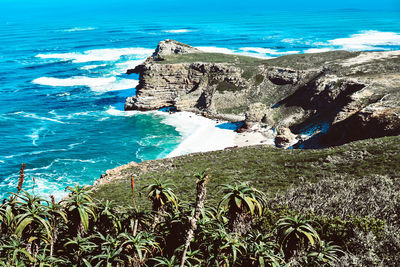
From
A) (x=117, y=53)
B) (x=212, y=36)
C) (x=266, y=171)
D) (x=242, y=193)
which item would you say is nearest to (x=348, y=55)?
(x=266, y=171)

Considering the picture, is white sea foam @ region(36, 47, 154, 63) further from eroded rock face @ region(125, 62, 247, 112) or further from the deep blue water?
eroded rock face @ region(125, 62, 247, 112)

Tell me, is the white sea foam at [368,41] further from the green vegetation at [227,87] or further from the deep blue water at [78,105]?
the green vegetation at [227,87]

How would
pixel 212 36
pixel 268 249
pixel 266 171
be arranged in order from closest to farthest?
pixel 268 249
pixel 266 171
pixel 212 36

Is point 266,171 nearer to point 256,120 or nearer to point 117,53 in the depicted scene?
point 256,120

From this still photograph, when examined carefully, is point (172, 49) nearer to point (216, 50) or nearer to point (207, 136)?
point (216, 50)

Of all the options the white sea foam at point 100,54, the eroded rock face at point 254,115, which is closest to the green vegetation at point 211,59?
the eroded rock face at point 254,115

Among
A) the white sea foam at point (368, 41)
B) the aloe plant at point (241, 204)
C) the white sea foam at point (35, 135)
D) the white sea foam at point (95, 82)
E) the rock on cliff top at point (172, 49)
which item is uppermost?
the white sea foam at point (368, 41)

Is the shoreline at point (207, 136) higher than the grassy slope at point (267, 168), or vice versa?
the grassy slope at point (267, 168)
